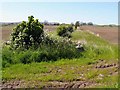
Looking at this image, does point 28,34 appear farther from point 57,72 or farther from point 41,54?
point 57,72

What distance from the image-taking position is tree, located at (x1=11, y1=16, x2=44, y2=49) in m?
16.2

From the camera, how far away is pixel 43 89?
911cm

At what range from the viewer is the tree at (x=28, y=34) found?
16203mm

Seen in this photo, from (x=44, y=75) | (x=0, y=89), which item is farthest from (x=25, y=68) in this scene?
(x=0, y=89)

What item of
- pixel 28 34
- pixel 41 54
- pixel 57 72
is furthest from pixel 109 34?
pixel 57 72

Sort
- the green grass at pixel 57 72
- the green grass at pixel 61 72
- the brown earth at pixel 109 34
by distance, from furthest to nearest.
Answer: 1. the brown earth at pixel 109 34
2. the green grass at pixel 57 72
3. the green grass at pixel 61 72

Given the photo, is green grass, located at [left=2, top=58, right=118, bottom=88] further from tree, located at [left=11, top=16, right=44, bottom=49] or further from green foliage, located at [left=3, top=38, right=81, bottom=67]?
tree, located at [left=11, top=16, right=44, bottom=49]

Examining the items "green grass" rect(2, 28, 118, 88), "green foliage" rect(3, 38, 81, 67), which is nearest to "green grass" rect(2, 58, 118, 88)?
"green grass" rect(2, 28, 118, 88)

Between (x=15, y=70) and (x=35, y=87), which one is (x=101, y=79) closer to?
(x=35, y=87)

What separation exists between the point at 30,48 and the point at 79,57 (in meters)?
2.32

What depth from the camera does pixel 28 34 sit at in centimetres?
1647

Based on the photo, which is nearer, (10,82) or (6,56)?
(10,82)

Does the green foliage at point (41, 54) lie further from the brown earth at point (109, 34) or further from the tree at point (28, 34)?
the brown earth at point (109, 34)

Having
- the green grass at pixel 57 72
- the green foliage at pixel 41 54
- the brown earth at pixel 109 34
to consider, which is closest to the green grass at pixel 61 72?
the green grass at pixel 57 72
